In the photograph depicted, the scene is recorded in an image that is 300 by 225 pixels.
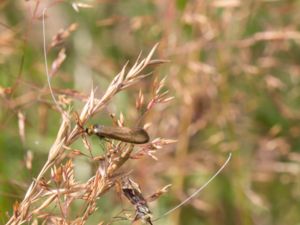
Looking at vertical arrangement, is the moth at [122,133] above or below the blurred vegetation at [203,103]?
above

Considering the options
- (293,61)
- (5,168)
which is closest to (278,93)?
(293,61)

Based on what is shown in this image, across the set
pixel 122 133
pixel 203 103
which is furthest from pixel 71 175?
pixel 203 103

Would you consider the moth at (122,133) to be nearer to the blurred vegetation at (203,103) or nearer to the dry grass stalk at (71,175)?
the dry grass stalk at (71,175)

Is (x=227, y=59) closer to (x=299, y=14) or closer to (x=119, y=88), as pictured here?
(x=299, y=14)

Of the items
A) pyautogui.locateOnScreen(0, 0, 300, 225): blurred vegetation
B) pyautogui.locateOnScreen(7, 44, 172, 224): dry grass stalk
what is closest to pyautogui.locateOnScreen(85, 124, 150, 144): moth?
pyautogui.locateOnScreen(7, 44, 172, 224): dry grass stalk

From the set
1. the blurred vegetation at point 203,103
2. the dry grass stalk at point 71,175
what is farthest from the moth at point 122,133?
the blurred vegetation at point 203,103
